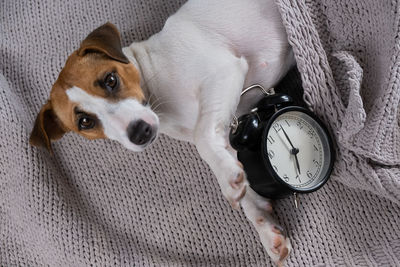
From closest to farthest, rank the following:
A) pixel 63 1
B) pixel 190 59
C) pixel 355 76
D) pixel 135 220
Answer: pixel 355 76 → pixel 190 59 → pixel 135 220 → pixel 63 1

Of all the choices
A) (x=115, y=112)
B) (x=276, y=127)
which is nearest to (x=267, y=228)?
(x=276, y=127)

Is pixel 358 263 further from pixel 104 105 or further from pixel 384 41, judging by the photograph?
Result: pixel 104 105

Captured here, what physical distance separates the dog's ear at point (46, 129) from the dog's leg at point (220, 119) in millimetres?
507

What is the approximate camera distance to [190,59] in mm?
1381

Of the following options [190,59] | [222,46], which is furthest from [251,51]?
[190,59]

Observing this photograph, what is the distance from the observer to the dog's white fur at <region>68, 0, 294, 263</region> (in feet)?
4.34

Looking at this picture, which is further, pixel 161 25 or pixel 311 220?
pixel 161 25

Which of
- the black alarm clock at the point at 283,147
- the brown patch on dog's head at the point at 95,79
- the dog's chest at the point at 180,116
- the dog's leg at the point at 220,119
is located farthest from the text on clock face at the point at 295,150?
the brown patch on dog's head at the point at 95,79

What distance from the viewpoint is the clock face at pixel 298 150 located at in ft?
4.03

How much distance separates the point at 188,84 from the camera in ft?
4.52

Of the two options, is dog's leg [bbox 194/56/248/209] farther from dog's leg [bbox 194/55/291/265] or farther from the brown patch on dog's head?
the brown patch on dog's head

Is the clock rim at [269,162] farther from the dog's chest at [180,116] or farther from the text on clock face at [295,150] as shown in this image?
the dog's chest at [180,116]

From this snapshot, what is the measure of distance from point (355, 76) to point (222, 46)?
436 millimetres

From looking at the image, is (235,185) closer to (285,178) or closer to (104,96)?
(285,178)
